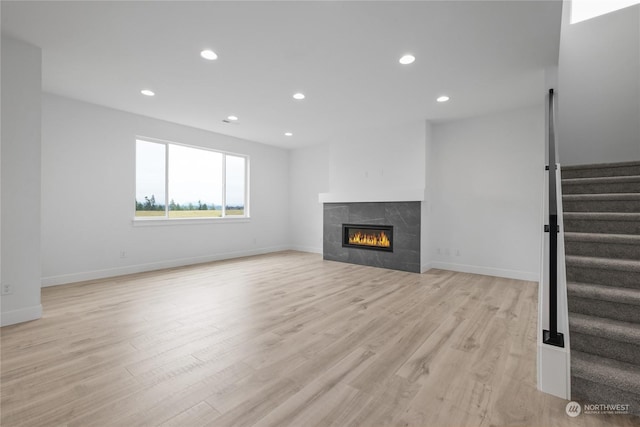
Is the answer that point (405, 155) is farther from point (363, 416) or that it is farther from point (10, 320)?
point (10, 320)

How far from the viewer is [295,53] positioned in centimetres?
284

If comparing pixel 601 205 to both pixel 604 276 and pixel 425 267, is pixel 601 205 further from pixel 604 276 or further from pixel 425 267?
pixel 425 267

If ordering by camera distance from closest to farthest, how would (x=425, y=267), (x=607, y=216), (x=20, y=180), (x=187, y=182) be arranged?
1. (x=607, y=216)
2. (x=20, y=180)
3. (x=425, y=267)
4. (x=187, y=182)

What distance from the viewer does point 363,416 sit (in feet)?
4.73

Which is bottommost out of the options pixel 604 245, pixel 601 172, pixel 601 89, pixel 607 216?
pixel 604 245

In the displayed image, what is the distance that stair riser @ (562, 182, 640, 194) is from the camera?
9.29 ft

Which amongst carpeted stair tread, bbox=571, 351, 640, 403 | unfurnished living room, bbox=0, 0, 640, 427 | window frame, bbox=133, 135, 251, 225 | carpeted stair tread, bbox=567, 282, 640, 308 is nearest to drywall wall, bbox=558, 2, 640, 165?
unfurnished living room, bbox=0, 0, 640, 427

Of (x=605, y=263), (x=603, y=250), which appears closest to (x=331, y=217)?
(x=603, y=250)

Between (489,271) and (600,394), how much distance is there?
3311 mm

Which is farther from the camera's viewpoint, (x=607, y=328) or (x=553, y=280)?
(x=607, y=328)

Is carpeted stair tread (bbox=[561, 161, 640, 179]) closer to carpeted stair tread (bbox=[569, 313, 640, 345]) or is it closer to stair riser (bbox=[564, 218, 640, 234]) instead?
stair riser (bbox=[564, 218, 640, 234])

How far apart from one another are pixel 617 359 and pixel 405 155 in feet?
12.9

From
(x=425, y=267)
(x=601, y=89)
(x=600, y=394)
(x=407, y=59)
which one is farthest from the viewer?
(x=425, y=267)

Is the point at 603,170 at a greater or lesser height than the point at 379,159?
lesser
